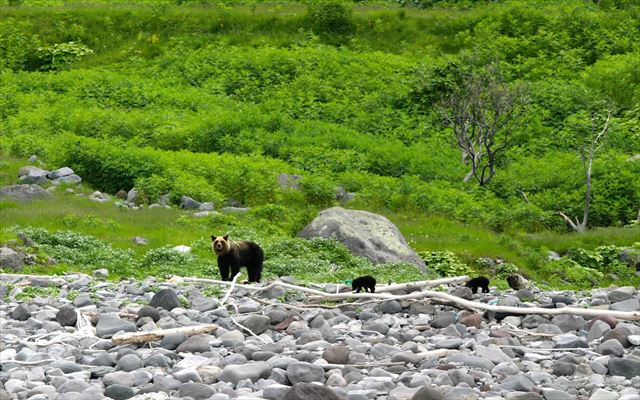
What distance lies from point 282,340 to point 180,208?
651 inches

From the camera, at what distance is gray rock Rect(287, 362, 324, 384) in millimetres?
9406

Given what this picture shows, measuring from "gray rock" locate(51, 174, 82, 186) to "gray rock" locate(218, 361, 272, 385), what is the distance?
19.9 metres

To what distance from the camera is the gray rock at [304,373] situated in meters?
9.41

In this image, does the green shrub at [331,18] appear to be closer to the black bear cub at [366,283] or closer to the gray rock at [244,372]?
the black bear cub at [366,283]

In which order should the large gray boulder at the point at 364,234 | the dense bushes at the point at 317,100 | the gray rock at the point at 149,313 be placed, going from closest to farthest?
1. the gray rock at the point at 149,313
2. the large gray boulder at the point at 364,234
3. the dense bushes at the point at 317,100

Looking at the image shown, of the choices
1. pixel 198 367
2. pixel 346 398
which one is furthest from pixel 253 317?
pixel 346 398

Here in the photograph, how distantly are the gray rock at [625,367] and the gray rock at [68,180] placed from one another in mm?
21210

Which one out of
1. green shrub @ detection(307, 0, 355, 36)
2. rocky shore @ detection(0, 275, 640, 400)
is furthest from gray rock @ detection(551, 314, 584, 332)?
green shrub @ detection(307, 0, 355, 36)

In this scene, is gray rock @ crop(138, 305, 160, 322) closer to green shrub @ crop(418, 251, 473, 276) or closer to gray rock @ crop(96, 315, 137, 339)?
gray rock @ crop(96, 315, 137, 339)

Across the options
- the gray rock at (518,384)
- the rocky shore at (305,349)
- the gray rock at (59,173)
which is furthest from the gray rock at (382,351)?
the gray rock at (59,173)

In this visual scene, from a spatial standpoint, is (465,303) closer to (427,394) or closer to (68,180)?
(427,394)

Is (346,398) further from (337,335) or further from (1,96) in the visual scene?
(1,96)

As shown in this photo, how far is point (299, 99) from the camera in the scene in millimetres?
41656

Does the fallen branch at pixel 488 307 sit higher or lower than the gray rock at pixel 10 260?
higher
